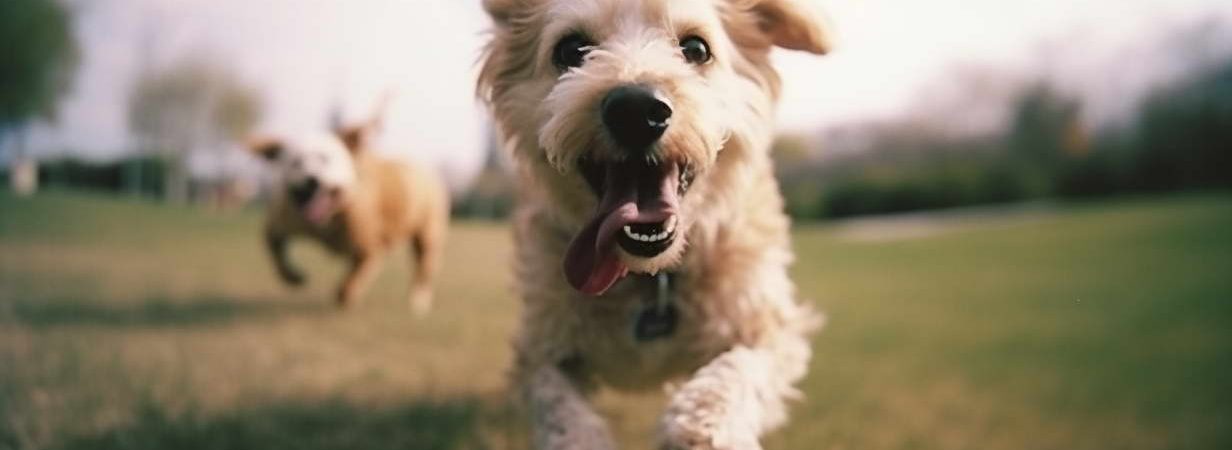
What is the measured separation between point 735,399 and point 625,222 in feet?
1.65

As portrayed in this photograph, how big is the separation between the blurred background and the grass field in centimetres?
2

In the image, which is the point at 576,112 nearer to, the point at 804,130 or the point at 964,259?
the point at 804,130

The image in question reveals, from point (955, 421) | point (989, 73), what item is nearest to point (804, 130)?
point (989, 73)

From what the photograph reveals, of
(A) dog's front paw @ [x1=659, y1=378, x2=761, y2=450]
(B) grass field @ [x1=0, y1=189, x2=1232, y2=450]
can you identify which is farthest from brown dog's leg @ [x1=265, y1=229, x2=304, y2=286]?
(A) dog's front paw @ [x1=659, y1=378, x2=761, y2=450]

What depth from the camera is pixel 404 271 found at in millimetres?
6797

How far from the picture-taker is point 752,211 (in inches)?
105

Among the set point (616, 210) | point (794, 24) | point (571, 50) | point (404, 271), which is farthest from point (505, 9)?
point (404, 271)

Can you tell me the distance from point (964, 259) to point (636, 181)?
320 inches

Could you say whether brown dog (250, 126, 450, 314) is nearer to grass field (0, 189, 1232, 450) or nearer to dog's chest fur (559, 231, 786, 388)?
grass field (0, 189, 1232, 450)

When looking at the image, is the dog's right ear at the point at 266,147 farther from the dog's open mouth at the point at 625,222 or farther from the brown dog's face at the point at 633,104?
the dog's open mouth at the point at 625,222

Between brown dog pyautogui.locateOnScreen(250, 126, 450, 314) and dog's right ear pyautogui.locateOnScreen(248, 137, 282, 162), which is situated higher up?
dog's right ear pyautogui.locateOnScreen(248, 137, 282, 162)

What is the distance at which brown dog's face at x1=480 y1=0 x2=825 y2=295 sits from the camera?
1.97 meters

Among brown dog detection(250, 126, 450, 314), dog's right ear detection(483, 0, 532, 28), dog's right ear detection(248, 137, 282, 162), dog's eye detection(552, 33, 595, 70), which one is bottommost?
brown dog detection(250, 126, 450, 314)

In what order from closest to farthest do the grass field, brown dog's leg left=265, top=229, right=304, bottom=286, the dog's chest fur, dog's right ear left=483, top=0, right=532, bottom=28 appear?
the dog's chest fur → dog's right ear left=483, top=0, right=532, bottom=28 → the grass field → brown dog's leg left=265, top=229, right=304, bottom=286
